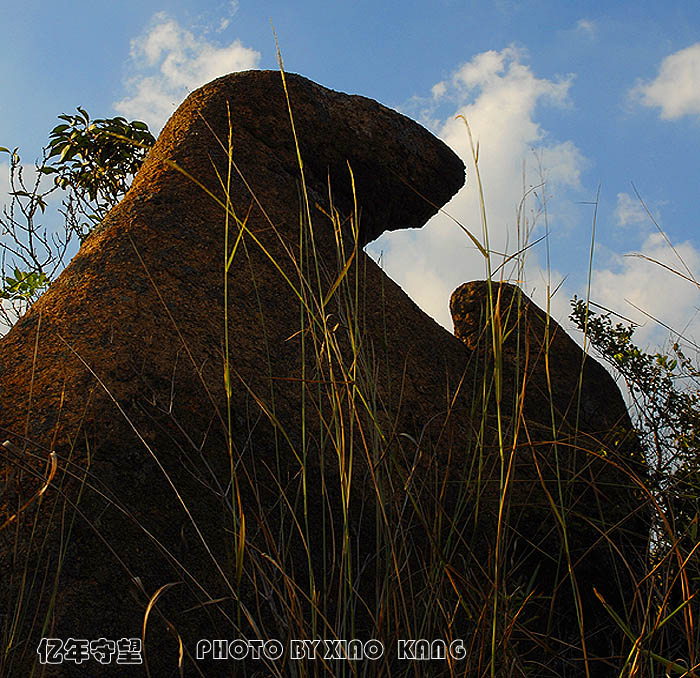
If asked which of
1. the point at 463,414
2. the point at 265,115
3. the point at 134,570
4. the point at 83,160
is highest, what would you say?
the point at 83,160

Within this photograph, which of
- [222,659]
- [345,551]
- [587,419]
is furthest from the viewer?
[587,419]

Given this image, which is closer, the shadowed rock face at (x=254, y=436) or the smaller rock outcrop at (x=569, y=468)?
the shadowed rock face at (x=254, y=436)

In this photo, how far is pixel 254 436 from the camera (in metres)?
1.84

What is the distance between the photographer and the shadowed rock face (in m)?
1.21

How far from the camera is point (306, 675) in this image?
3.63 ft

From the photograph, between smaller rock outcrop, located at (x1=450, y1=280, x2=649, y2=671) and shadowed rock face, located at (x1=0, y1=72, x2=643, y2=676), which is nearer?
shadowed rock face, located at (x1=0, y1=72, x2=643, y2=676)

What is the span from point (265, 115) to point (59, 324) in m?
1.31

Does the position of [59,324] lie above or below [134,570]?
above

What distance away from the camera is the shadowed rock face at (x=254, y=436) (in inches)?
47.5

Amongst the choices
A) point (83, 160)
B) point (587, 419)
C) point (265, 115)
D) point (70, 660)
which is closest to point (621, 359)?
point (587, 419)

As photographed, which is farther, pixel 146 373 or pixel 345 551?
pixel 146 373

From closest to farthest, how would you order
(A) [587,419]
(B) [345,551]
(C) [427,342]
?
1. (B) [345,551]
2. (C) [427,342]
3. (A) [587,419]

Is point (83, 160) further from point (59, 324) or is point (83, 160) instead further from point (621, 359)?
point (621, 359)

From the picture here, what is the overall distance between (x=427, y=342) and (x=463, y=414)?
338 millimetres
